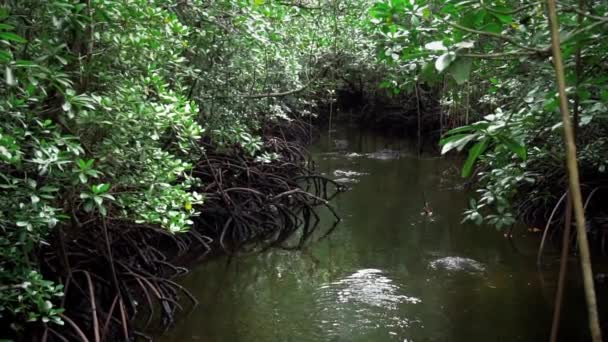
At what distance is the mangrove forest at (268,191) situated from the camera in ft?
7.75

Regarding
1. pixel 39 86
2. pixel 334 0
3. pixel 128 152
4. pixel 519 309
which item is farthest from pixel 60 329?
pixel 334 0

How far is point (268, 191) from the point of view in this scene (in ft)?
23.7

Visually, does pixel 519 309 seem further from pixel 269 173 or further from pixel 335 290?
pixel 269 173

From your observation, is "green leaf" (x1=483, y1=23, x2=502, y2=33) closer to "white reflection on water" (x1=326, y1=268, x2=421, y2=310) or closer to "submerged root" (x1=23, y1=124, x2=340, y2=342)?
"submerged root" (x1=23, y1=124, x2=340, y2=342)

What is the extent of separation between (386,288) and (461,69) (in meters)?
3.76

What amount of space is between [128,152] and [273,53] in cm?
328

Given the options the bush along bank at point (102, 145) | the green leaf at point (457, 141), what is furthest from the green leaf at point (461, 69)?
the bush along bank at point (102, 145)

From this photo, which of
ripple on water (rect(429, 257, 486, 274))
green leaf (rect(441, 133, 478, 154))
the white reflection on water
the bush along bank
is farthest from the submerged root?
green leaf (rect(441, 133, 478, 154))

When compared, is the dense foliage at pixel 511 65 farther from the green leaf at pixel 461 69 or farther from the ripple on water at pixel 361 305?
the ripple on water at pixel 361 305

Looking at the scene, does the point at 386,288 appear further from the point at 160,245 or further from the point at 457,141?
the point at 457,141

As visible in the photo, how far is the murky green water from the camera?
4289 millimetres

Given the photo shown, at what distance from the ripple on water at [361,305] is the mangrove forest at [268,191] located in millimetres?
24

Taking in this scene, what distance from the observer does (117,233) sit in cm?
445

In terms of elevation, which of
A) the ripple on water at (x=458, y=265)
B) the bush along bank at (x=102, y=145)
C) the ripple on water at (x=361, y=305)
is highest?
the bush along bank at (x=102, y=145)
